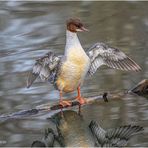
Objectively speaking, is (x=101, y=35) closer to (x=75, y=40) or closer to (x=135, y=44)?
(x=135, y=44)

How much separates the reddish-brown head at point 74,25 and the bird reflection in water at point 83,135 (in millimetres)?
998

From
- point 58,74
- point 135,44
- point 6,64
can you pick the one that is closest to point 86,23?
point 135,44

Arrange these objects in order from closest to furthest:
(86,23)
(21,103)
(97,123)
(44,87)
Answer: (97,123), (21,103), (44,87), (86,23)

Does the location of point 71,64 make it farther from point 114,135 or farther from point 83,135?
point 114,135

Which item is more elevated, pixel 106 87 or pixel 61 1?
pixel 61 1

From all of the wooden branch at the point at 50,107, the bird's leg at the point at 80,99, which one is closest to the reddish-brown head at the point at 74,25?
the bird's leg at the point at 80,99

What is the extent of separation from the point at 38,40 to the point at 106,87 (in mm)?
2920

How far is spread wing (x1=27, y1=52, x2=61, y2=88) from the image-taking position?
8.27 meters

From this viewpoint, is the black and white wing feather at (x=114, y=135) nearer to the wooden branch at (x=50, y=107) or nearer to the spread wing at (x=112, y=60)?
the wooden branch at (x=50, y=107)

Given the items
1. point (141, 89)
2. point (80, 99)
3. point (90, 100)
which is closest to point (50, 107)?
point (80, 99)

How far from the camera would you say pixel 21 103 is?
8789mm

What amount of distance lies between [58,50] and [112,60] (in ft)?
8.12

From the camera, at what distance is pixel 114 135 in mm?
7684

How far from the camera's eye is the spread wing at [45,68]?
8.27 metres
